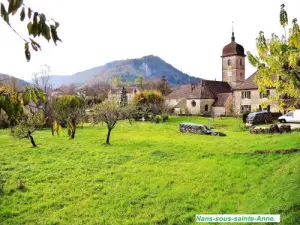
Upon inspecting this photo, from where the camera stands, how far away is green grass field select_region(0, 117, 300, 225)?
32.3ft

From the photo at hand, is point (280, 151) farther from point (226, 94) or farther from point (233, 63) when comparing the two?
point (233, 63)

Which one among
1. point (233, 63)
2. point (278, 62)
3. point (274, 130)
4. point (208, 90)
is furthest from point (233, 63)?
point (278, 62)

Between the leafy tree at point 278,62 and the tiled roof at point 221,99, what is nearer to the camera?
the leafy tree at point 278,62

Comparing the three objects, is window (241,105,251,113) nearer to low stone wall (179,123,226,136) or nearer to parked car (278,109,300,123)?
parked car (278,109,300,123)

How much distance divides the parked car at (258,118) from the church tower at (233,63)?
2756cm

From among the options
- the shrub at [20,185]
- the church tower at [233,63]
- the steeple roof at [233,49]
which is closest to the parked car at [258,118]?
the shrub at [20,185]

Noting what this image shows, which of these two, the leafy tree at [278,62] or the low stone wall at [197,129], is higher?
the leafy tree at [278,62]

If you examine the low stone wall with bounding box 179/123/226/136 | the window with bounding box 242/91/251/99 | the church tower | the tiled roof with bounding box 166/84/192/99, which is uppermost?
the church tower

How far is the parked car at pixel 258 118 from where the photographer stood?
31.7 meters

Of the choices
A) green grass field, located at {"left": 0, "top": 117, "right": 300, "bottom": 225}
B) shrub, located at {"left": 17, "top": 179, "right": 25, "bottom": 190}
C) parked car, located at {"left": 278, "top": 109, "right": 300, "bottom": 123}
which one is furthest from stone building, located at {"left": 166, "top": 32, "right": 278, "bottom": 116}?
shrub, located at {"left": 17, "top": 179, "right": 25, "bottom": 190}

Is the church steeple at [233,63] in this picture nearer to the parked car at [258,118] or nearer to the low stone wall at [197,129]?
the parked car at [258,118]

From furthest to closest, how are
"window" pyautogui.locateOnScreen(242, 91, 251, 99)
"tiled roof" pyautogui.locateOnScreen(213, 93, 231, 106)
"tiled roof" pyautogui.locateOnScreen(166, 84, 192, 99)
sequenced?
"tiled roof" pyautogui.locateOnScreen(166, 84, 192, 99)
"tiled roof" pyautogui.locateOnScreen(213, 93, 231, 106)
"window" pyautogui.locateOnScreen(242, 91, 251, 99)

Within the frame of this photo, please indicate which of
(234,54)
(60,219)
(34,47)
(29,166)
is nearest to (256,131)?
(29,166)

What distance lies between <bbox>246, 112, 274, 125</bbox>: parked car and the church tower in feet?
90.4
